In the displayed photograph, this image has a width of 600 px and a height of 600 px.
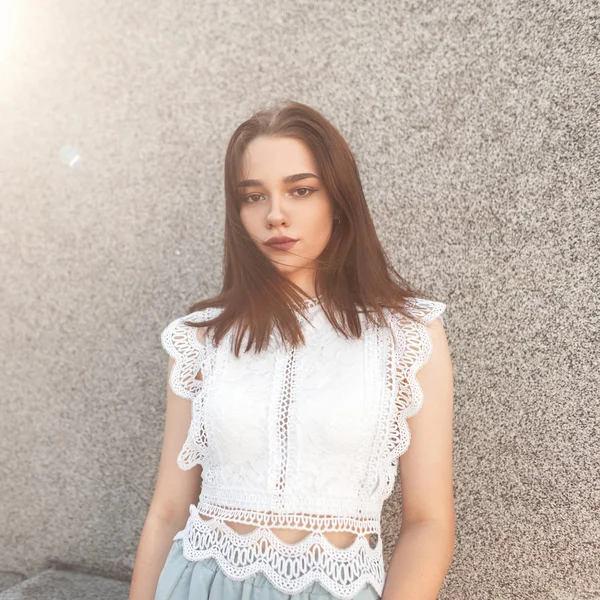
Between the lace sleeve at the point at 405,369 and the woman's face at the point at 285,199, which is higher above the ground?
the woman's face at the point at 285,199

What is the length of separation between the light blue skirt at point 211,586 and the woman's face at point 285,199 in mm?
633

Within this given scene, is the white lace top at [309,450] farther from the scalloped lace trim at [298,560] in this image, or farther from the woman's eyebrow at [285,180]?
the woman's eyebrow at [285,180]

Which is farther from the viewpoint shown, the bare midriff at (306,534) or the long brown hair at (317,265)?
the long brown hair at (317,265)

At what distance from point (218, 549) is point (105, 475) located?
33.4 inches

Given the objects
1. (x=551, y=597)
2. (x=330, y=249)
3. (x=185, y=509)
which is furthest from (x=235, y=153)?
(x=551, y=597)

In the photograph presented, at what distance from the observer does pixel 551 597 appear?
57.7 inches

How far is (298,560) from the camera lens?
3.62 feet

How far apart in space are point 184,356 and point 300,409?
0.34 metres

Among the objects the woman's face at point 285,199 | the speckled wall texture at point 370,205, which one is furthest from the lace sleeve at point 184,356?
the speckled wall texture at point 370,205

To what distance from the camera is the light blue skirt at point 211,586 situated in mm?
1089

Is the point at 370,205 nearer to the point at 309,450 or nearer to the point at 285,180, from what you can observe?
the point at 285,180

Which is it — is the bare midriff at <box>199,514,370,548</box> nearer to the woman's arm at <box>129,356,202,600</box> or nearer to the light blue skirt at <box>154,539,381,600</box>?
the light blue skirt at <box>154,539,381,600</box>

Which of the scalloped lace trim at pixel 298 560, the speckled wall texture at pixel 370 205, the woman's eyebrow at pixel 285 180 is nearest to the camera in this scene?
the scalloped lace trim at pixel 298 560

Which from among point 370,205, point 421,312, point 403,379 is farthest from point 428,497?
point 370,205
